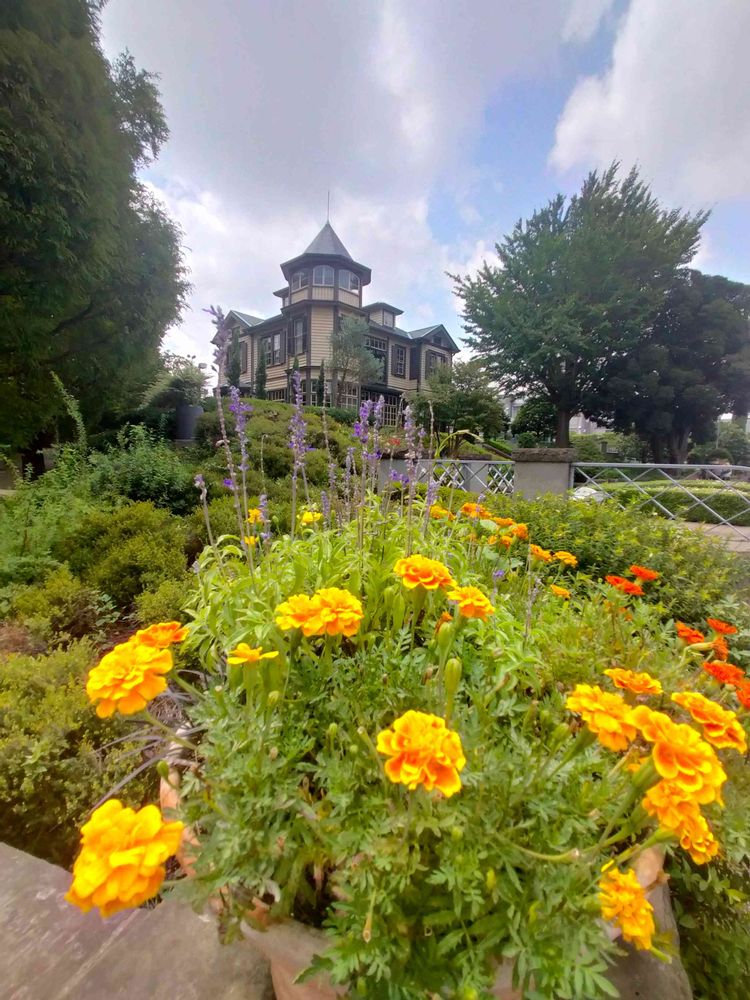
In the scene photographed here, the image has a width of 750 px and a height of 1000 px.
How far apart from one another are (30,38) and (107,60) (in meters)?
1.93

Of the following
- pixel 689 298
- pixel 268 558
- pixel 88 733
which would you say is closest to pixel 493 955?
pixel 268 558

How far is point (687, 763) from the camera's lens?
0.59 meters

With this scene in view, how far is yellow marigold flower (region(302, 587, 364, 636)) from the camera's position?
806 mm

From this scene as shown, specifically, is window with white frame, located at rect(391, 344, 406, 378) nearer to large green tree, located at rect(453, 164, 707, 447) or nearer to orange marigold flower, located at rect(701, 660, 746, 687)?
large green tree, located at rect(453, 164, 707, 447)

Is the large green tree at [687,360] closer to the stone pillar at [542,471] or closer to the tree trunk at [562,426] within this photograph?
the tree trunk at [562,426]

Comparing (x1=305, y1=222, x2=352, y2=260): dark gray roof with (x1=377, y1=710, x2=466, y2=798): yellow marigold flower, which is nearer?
(x1=377, y1=710, x2=466, y2=798): yellow marigold flower

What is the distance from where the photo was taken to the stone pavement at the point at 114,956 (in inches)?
35.0

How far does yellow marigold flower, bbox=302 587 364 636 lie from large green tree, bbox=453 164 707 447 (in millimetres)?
18088

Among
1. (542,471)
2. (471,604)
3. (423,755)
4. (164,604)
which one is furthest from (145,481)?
(423,755)

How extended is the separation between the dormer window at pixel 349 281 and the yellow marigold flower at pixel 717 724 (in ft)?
79.3

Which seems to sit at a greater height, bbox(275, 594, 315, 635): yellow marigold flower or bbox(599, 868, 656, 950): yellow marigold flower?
bbox(275, 594, 315, 635): yellow marigold flower

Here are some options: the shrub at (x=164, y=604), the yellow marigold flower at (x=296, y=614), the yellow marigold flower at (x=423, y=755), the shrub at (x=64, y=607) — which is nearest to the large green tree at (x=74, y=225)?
the shrub at (x=64, y=607)

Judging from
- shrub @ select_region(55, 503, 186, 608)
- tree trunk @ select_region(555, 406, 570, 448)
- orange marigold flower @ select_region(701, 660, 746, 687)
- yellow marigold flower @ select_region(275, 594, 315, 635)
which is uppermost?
tree trunk @ select_region(555, 406, 570, 448)

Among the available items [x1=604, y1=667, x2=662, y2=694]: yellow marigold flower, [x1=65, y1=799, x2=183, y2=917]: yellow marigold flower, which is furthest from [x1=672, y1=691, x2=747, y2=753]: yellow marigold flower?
[x1=65, y1=799, x2=183, y2=917]: yellow marigold flower
